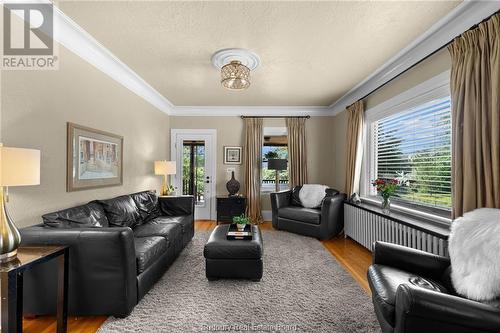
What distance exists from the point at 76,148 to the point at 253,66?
2.37m

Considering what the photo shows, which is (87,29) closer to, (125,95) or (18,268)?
(125,95)

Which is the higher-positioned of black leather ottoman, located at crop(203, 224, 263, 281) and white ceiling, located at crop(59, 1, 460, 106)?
white ceiling, located at crop(59, 1, 460, 106)

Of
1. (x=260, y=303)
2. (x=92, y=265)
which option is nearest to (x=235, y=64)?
(x=92, y=265)

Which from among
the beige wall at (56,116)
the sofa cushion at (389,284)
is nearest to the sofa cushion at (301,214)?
the sofa cushion at (389,284)

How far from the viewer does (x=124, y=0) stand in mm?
1952

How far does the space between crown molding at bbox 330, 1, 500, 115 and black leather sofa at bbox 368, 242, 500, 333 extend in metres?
2.07

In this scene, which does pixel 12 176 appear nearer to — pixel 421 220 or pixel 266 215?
pixel 421 220

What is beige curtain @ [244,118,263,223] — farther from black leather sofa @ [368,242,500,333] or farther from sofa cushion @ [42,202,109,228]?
black leather sofa @ [368,242,500,333]

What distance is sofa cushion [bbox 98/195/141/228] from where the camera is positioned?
2811mm

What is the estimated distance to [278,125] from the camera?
5426 millimetres

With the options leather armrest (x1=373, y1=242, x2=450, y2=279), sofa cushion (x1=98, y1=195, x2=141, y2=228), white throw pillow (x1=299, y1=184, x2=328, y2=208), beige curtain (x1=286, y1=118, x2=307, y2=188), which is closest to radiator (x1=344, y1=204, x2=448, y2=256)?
leather armrest (x1=373, y1=242, x2=450, y2=279)

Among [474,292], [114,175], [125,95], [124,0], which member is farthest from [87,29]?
[474,292]

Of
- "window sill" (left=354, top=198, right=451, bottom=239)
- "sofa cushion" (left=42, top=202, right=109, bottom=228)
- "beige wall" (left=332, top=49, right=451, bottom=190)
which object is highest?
"beige wall" (left=332, top=49, right=451, bottom=190)

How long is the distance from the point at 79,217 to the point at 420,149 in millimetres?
3936
